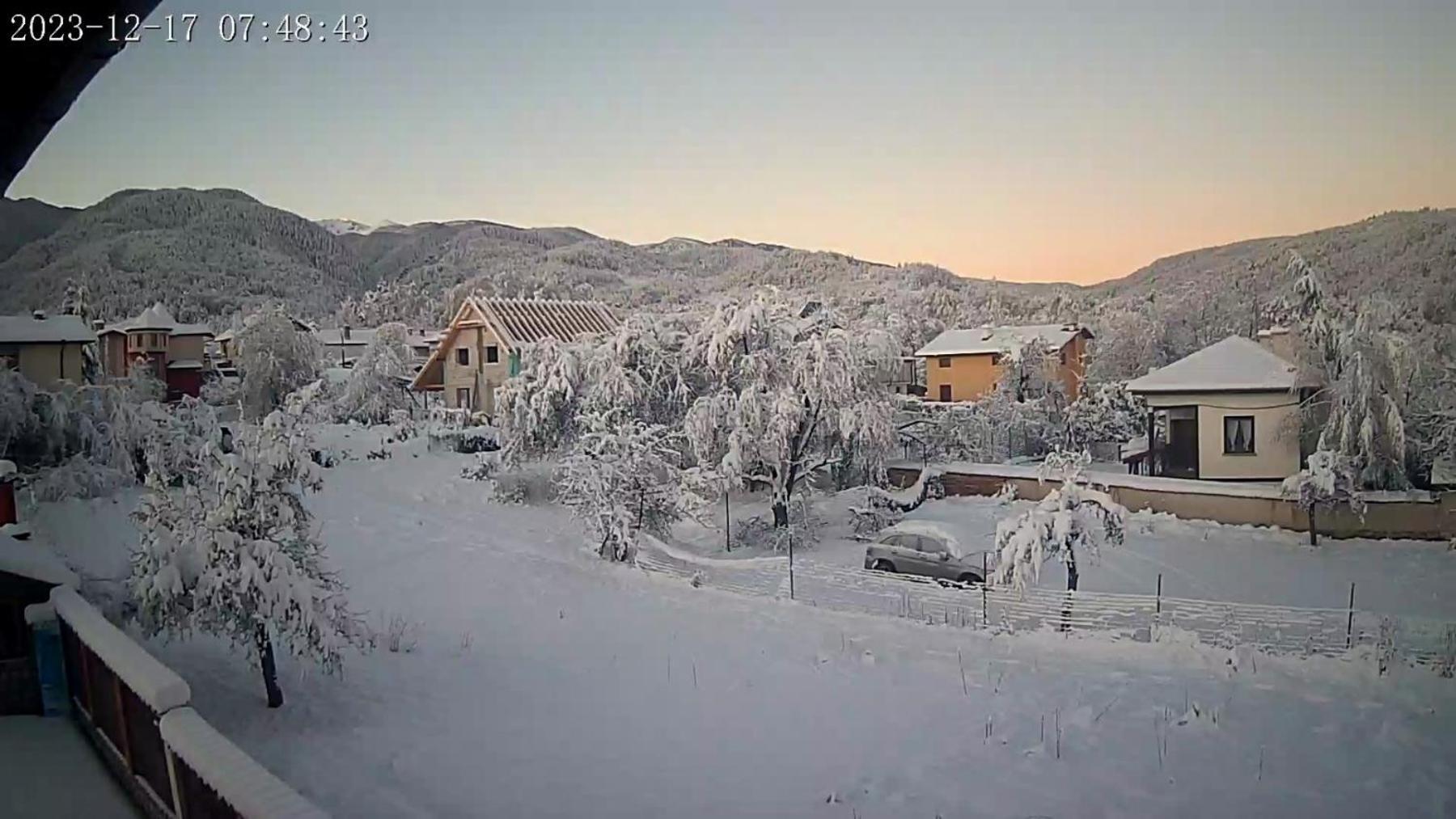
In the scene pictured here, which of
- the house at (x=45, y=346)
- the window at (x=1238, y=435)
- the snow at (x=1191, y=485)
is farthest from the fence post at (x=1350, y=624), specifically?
the house at (x=45, y=346)

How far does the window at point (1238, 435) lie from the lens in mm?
4496

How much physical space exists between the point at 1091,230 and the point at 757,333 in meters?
3.40

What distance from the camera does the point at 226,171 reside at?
4.36 m

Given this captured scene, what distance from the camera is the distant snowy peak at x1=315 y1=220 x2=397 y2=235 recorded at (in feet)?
15.3

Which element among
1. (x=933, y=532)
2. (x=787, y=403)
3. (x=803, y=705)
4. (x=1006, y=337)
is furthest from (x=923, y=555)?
(x=803, y=705)

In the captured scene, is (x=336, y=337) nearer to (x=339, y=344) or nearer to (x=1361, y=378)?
(x=339, y=344)

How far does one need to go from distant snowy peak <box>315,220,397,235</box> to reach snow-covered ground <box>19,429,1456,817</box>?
50.1 inches

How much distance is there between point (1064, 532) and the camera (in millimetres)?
4754

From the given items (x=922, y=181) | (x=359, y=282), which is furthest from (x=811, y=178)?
(x=359, y=282)

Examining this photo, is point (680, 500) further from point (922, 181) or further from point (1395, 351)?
point (1395, 351)

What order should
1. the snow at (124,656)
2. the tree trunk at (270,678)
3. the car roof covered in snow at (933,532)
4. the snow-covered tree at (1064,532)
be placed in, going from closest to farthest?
the snow at (124,656)
the tree trunk at (270,678)
the snow-covered tree at (1064,532)
the car roof covered in snow at (933,532)

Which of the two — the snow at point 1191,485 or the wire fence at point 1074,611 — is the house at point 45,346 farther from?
the snow at point 1191,485

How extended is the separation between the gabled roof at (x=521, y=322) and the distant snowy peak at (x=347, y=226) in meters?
1.10

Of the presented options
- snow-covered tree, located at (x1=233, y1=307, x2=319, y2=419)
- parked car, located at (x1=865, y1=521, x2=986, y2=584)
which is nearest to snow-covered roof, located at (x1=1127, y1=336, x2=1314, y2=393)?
parked car, located at (x1=865, y1=521, x2=986, y2=584)
